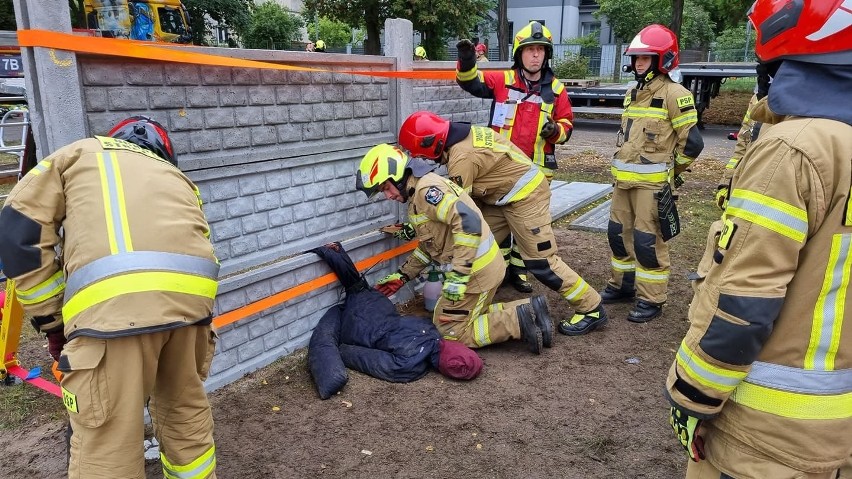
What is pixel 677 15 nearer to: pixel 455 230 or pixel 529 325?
pixel 529 325

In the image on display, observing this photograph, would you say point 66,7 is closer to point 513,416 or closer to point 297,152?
point 297,152

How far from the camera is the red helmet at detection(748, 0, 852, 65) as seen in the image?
1.70 metres

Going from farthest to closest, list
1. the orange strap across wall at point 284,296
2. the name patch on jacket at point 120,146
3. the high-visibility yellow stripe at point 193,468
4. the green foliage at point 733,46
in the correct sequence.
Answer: the green foliage at point 733,46 < the orange strap across wall at point 284,296 < the high-visibility yellow stripe at point 193,468 < the name patch on jacket at point 120,146

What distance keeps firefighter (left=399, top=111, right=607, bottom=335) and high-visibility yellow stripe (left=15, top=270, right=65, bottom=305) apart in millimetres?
2959

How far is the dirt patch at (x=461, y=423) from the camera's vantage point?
3391 mm

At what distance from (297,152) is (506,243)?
2.35 m

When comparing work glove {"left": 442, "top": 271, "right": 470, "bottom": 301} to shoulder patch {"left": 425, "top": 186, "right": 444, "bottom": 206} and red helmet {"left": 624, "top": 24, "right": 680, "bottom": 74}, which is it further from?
red helmet {"left": 624, "top": 24, "right": 680, "bottom": 74}

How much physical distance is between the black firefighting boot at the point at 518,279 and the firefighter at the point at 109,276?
4022 millimetres

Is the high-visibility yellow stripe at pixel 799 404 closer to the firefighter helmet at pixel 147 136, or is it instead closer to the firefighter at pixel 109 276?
the firefighter at pixel 109 276

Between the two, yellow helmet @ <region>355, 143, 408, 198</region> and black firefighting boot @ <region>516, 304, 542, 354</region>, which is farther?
black firefighting boot @ <region>516, 304, 542, 354</region>

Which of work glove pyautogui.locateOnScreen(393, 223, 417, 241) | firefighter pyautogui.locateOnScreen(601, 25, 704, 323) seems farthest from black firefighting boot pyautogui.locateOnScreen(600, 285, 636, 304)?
work glove pyautogui.locateOnScreen(393, 223, 417, 241)

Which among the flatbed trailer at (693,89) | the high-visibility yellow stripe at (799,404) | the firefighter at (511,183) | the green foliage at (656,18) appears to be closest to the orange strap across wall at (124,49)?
the firefighter at (511,183)

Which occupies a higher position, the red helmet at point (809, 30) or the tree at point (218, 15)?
the tree at point (218, 15)

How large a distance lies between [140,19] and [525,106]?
11.0 meters
